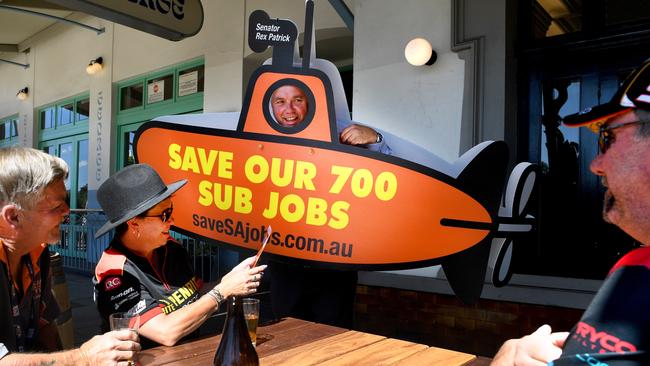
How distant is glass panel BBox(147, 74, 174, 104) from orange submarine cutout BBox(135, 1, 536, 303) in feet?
12.5

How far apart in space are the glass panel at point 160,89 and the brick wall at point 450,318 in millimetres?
4169

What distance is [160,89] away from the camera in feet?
21.2

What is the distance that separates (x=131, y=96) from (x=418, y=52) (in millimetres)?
5208

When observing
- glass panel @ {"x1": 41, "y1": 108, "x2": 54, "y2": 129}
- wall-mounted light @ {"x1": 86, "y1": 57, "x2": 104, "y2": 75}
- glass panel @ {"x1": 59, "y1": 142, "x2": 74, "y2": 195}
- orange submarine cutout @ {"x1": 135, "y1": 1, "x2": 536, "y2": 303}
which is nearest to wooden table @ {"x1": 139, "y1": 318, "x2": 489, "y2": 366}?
orange submarine cutout @ {"x1": 135, "y1": 1, "x2": 536, "y2": 303}

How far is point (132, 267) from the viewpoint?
1.78 meters

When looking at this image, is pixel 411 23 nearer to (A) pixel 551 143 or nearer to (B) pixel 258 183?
(A) pixel 551 143

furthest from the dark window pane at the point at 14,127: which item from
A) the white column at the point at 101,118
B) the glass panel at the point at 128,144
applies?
the glass panel at the point at 128,144

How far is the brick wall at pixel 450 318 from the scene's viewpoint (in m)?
2.82

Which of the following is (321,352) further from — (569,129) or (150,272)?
(569,129)

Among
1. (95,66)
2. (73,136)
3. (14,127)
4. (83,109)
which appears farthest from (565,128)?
(14,127)

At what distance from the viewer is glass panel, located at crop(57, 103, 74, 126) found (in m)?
8.34

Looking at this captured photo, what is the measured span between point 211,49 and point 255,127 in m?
3.14

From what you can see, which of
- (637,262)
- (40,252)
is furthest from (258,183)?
(637,262)

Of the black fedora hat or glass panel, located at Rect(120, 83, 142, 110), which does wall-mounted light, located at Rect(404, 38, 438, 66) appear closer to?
the black fedora hat
